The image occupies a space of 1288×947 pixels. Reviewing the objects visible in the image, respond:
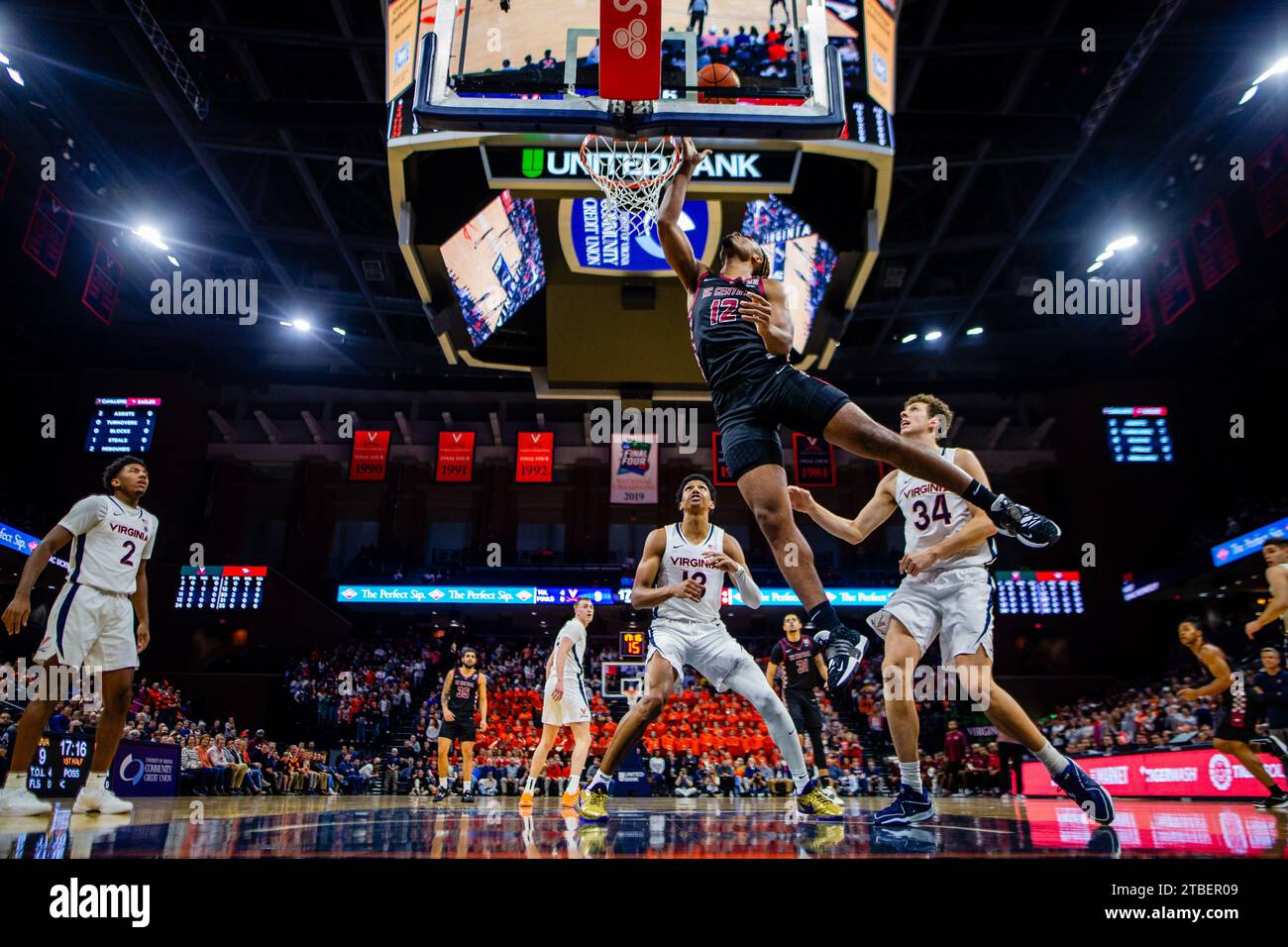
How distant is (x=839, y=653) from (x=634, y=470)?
751 inches

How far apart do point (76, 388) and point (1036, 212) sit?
2778 centimetres

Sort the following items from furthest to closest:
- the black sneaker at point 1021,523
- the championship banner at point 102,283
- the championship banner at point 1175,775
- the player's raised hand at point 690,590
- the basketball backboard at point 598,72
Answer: the championship banner at point 102,283 → the championship banner at point 1175,775 → the basketball backboard at point 598,72 → the player's raised hand at point 690,590 → the black sneaker at point 1021,523

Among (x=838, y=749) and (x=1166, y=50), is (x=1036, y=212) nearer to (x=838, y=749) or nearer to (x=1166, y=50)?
(x=1166, y=50)

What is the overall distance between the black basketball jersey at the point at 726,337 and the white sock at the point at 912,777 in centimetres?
218

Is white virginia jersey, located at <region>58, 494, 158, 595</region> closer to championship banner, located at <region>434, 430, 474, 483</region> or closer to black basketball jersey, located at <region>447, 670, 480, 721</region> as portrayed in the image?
black basketball jersey, located at <region>447, 670, 480, 721</region>

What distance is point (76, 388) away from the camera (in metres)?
25.9

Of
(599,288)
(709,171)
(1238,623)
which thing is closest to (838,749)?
(1238,623)

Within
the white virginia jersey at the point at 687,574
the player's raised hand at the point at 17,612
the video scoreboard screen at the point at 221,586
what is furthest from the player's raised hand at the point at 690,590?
the video scoreboard screen at the point at 221,586

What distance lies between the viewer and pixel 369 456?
987 inches

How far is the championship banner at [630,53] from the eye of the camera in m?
5.39

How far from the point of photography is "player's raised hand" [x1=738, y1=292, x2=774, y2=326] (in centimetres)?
389

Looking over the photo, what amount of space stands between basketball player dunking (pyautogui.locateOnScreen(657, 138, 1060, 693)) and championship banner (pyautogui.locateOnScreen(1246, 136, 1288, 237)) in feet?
43.3

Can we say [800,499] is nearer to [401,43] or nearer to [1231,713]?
[401,43]

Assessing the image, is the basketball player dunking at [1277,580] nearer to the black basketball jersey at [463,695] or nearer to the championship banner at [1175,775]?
the championship banner at [1175,775]
